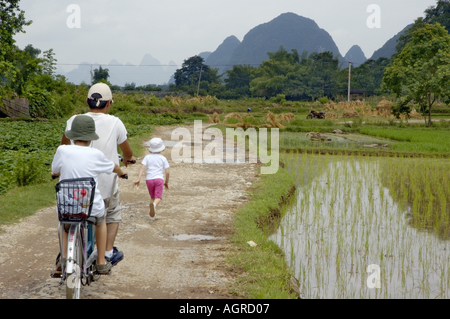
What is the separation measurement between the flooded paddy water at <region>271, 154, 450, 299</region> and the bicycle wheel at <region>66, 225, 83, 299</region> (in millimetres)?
2014

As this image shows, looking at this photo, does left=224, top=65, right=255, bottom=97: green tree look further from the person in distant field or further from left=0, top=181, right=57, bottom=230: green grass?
the person in distant field

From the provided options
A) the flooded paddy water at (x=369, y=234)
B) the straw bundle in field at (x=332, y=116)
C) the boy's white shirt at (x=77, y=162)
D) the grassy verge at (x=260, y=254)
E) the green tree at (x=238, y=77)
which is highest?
the green tree at (x=238, y=77)

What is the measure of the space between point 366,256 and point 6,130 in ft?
38.5

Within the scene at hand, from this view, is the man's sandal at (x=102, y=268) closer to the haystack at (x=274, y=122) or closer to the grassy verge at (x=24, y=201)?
the grassy verge at (x=24, y=201)

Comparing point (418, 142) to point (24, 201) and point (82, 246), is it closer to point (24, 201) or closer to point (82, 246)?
point (24, 201)

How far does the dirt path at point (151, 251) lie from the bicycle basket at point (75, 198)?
78cm

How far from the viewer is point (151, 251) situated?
4559 mm

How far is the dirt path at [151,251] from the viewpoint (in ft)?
11.7

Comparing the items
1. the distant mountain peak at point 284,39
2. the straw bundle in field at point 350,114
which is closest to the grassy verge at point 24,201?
the straw bundle in field at point 350,114

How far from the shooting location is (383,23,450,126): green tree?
859 inches

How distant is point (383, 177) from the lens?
9852 mm

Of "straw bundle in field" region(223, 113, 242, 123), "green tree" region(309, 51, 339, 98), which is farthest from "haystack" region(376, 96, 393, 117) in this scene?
"green tree" region(309, 51, 339, 98)
